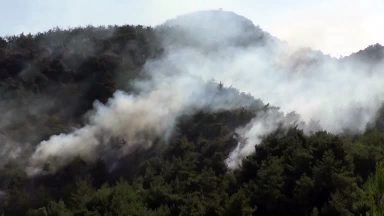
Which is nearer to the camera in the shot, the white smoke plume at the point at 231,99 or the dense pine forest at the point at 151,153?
the dense pine forest at the point at 151,153

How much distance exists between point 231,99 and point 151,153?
35.7 ft

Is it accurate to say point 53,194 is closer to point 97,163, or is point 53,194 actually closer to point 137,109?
point 97,163

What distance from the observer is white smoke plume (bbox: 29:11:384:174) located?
4966 centimetres

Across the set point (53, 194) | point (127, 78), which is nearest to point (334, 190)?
point (53, 194)

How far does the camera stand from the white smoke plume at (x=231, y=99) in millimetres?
49656

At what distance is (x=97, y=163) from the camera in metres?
48.5

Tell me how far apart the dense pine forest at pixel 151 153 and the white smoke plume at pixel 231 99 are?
0.38 meters

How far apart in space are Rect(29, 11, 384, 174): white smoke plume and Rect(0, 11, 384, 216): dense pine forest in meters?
0.38

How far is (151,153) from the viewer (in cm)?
5100

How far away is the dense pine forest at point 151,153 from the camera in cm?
3462

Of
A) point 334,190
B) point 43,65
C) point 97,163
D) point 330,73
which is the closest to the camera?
point 334,190

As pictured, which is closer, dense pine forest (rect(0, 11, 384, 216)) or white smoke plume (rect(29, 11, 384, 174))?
dense pine forest (rect(0, 11, 384, 216))

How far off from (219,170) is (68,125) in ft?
66.5

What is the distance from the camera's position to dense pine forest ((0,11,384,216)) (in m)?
34.6
